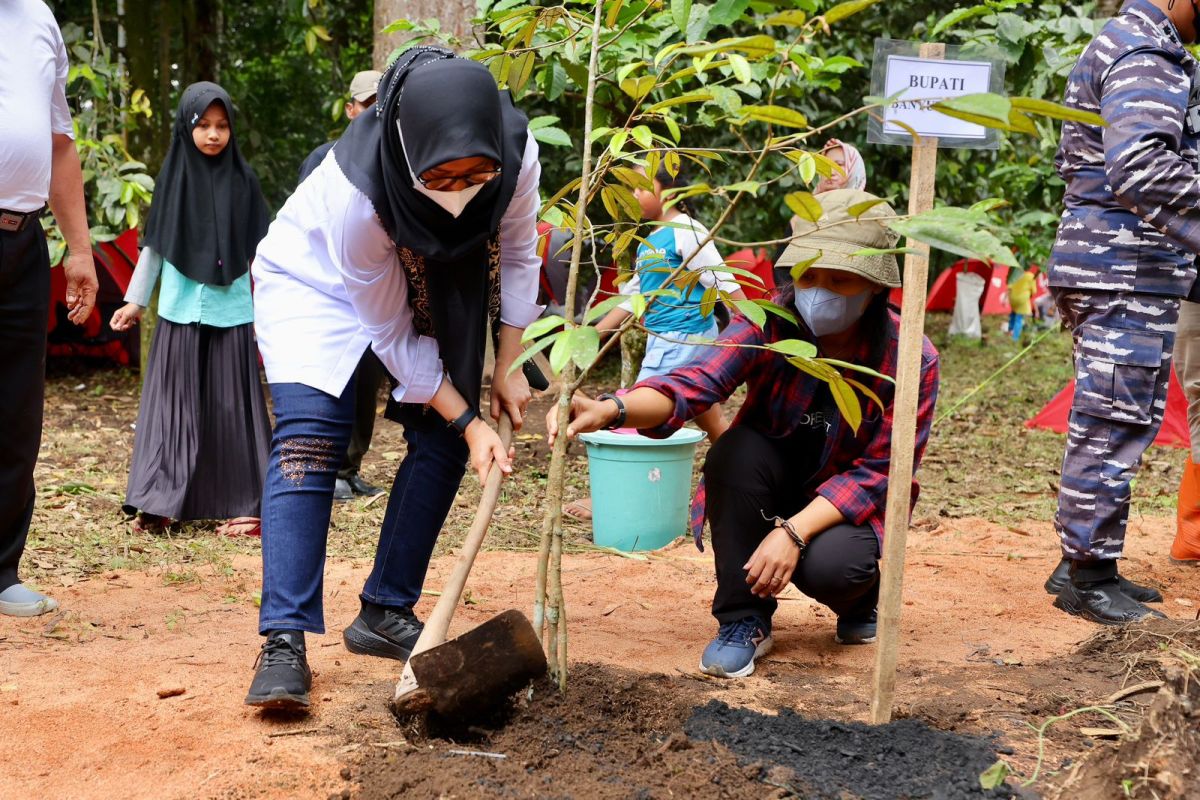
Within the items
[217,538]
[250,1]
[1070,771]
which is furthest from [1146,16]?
[250,1]

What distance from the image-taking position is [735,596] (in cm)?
301

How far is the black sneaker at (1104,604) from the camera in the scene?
341cm

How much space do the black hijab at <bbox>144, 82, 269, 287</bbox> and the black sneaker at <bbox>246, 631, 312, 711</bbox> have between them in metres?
2.40

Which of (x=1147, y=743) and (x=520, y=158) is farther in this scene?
(x=520, y=158)

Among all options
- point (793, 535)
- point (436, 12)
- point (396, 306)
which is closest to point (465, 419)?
point (396, 306)

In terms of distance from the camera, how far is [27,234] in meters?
3.18

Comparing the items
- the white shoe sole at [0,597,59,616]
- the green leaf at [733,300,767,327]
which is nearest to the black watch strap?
the green leaf at [733,300,767,327]

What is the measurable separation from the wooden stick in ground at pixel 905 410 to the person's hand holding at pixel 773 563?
0.54 m

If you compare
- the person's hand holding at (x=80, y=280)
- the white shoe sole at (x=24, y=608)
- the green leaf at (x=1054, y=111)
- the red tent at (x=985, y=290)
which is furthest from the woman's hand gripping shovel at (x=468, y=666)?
the red tent at (x=985, y=290)

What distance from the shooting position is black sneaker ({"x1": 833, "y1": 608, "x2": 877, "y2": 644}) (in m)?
3.25

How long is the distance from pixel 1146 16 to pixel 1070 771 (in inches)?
86.6

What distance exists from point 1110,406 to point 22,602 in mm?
3185

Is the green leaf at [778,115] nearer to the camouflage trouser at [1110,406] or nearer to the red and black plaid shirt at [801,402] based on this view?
the red and black plaid shirt at [801,402]

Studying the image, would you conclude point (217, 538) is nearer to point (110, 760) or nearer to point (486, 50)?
point (110, 760)
